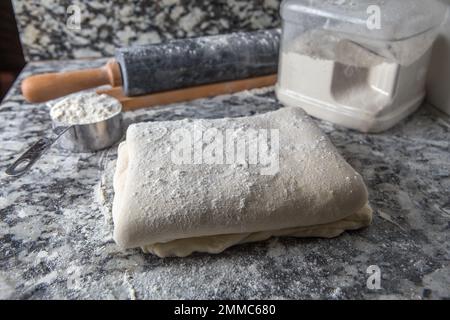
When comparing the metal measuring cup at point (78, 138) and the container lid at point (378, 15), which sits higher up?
the container lid at point (378, 15)

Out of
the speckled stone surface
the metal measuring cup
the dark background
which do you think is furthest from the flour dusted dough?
the dark background

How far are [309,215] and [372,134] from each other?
339 millimetres

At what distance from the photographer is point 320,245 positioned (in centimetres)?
59

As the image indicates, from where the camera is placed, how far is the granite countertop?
0.53 metres

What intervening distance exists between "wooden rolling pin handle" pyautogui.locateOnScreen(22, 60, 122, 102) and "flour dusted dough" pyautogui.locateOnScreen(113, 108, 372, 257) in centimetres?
32

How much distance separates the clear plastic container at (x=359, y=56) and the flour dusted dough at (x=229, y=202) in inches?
9.5

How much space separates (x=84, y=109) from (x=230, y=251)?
41cm

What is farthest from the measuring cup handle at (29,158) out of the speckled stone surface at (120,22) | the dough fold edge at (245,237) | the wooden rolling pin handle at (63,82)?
the speckled stone surface at (120,22)

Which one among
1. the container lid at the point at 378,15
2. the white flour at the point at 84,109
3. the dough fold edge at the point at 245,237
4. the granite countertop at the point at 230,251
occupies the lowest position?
the granite countertop at the point at 230,251

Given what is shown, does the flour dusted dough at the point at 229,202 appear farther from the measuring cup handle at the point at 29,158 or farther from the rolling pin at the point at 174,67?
the rolling pin at the point at 174,67

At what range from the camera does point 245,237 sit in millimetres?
587

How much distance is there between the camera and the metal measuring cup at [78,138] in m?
0.74
